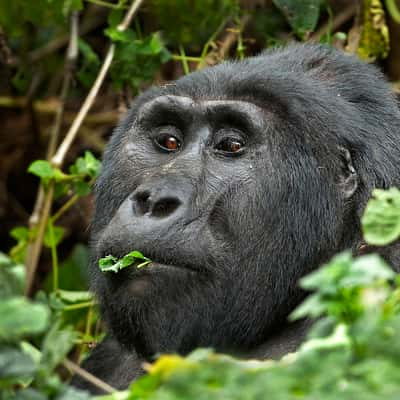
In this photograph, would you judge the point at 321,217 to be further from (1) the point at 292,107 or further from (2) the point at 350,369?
(2) the point at 350,369

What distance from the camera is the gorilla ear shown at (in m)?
3.14

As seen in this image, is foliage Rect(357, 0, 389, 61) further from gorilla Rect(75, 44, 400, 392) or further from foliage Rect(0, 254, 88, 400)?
foliage Rect(0, 254, 88, 400)

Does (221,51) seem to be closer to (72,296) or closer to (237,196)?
(72,296)

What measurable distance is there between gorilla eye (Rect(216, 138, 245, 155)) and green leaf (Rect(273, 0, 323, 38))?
47.5 inches

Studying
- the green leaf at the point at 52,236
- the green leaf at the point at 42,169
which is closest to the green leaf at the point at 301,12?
the green leaf at the point at 42,169

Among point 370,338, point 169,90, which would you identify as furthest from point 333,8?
point 370,338

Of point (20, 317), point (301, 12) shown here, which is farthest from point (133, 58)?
point (20, 317)

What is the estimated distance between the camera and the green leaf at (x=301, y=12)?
167 inches

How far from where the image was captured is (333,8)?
5.69 meters

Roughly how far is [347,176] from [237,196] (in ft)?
1.18

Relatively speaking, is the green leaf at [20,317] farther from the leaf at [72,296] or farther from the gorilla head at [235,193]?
the leaf at [72,296]

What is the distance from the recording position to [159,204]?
2.93 meters

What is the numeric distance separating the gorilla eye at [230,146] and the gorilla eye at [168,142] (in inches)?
5.9

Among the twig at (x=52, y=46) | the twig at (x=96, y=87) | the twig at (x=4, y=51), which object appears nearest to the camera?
the twig at (x=96, y=87)
